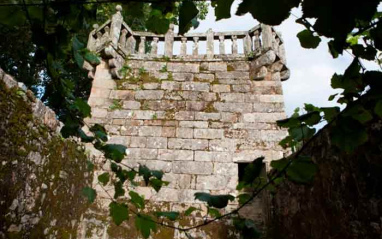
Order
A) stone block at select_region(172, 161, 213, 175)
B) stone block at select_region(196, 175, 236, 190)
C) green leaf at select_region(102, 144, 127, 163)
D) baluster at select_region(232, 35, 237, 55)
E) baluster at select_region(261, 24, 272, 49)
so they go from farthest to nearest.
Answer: baluster at select_region(232, 35, 237, 55) < baluster at select_region(261, 24, 272, 49) < stone block at select_region(172, 161, 213, 175) < stone block at select_region(196, 175, 236, 190) < green leaf at select_region(102, 144, 127, 163)

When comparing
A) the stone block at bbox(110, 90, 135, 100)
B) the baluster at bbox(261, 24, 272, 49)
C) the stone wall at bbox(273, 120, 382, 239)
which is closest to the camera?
the stone wall at bbox(273, 120, 382, 239)

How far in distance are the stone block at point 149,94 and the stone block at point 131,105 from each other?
116 mm

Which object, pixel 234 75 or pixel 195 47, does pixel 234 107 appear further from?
pixel 195 47

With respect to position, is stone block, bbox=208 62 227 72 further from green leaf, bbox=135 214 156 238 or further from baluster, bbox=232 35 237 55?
green leaf, bbox=135 214 156 238

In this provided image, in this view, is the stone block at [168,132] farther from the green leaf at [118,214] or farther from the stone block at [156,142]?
the green leaf at [118,214]

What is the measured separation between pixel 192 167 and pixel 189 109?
3.39 feet

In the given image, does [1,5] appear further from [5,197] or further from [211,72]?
[211,72]

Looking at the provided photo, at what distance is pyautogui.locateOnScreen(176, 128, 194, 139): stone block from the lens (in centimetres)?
462

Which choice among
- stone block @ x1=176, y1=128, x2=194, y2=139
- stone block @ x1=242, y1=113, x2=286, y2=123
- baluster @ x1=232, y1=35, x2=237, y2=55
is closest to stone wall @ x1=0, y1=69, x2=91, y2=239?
stone block @ x1=176, y1=128, x2=194, y2=139

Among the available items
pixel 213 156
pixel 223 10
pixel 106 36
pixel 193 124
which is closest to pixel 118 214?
pixel 223 10

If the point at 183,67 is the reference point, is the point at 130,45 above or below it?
above

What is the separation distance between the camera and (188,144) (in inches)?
179

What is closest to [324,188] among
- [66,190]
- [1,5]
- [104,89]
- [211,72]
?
[1,5]

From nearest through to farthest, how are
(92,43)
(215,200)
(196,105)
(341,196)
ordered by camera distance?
(215,200) → (341,196) → (196,105) → (92,43)
